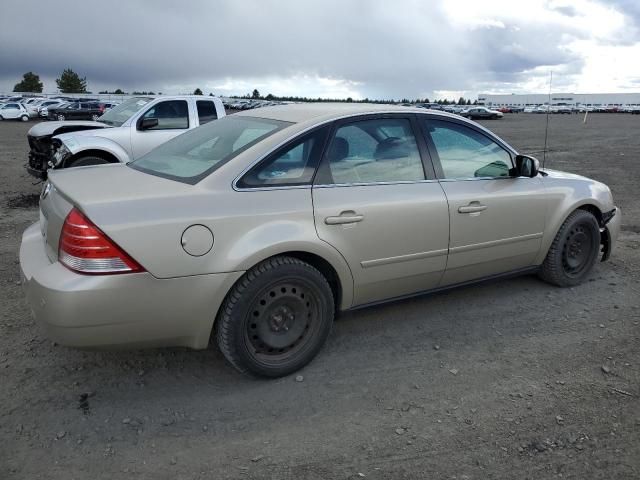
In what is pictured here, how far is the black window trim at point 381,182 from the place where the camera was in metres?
3.39

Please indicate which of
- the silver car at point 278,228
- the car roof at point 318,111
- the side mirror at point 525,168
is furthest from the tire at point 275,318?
the side mirror at point 525,168

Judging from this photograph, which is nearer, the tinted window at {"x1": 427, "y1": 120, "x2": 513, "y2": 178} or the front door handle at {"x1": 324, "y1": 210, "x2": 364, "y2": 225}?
the front door handle at {"x1": 324, "y1": 210, "x2": 364, "y2": 225}

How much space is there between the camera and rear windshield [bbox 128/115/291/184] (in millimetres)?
3320

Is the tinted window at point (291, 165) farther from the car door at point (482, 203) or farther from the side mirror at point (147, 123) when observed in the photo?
the side mirror at point (147, 123)

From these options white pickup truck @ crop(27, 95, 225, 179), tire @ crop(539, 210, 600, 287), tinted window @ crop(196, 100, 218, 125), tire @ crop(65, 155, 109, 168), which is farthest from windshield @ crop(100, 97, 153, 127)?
tire @ crop(539, 210, 600, 287)

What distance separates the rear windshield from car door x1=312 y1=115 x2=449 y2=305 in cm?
51

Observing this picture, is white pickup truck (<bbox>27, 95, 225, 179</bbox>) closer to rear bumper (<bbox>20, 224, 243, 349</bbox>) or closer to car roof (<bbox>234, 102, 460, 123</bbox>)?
car roof (<bbox>234, 102, 460, 123</bbox>)

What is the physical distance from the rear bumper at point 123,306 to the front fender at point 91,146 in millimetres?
5518

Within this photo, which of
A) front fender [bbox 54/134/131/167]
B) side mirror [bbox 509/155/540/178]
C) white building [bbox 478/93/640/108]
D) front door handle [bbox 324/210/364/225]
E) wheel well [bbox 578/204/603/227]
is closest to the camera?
front door handle [bbox 324/210/364/225]

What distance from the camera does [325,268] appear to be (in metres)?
3.43

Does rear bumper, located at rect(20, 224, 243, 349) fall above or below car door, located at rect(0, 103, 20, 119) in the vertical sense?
below

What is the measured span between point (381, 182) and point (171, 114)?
6.54 meters

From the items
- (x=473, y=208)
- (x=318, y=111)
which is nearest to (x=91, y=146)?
(x=318, y=111)

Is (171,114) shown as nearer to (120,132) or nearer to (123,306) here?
(120,132)
